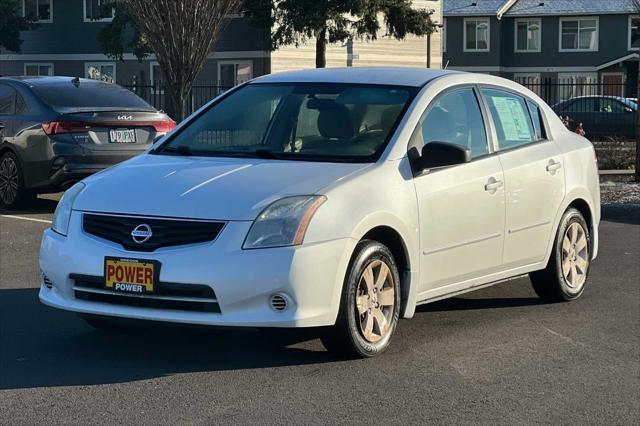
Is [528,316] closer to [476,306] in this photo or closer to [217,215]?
[476,306]

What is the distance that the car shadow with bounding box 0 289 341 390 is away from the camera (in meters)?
5.95

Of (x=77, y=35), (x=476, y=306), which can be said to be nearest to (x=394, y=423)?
(x=476, y=306)

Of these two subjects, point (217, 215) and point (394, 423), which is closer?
point (394, 423)

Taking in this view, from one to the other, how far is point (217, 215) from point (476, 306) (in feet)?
9.40

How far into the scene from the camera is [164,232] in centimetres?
587

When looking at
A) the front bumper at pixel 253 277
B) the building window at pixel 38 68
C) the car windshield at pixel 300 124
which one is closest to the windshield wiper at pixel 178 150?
the car windshield at pixel 300 124

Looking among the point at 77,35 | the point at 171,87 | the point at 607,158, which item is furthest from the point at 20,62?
the point at 607,158

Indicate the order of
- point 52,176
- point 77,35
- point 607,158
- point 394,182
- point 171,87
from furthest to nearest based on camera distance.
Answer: point 77,35 < point 171,87 < point 607,158 < point 52,176 < point 394,182

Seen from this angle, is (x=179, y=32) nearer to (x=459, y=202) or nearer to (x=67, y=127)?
(x=67, y=127)

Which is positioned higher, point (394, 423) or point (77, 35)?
point (77, 35)

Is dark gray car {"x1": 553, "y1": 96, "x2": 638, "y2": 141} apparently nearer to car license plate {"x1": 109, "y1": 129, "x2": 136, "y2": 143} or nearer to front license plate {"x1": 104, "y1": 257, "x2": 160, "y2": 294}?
car license plate {"x1": 109, "y1": 129, "x2": 136, "y2": 143}

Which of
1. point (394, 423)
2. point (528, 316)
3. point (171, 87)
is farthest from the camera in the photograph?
point (171, 87)

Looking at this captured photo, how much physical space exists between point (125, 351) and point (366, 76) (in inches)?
94.2

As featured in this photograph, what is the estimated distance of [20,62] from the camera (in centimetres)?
4531
